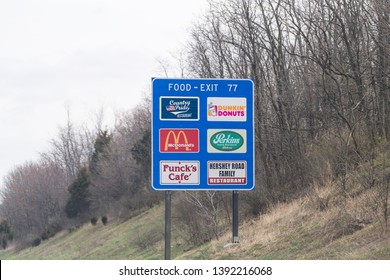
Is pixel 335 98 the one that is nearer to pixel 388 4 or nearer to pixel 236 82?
pixel 388 4

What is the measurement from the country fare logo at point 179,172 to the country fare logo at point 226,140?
587 mm

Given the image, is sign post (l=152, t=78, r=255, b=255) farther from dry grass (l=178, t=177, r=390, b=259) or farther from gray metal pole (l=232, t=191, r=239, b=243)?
dry grass (l=178, t=177, r=390, b=259)

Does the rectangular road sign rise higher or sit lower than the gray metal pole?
higher

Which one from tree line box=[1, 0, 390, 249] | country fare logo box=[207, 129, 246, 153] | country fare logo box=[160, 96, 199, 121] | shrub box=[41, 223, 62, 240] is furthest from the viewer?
shrub box=[41, 223, 62, 240]

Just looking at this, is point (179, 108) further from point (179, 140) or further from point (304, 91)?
point (304, 91)

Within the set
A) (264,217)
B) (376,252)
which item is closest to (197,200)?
(264,217)

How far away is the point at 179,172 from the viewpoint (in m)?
16.8

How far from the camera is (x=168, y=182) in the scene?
16703 mm

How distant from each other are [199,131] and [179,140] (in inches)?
21.1

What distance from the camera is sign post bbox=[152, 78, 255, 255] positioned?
1658cm

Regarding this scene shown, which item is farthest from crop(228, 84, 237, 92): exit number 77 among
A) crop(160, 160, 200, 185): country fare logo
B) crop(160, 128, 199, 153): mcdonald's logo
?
crop(160, 160, 200, 185): country fare logo

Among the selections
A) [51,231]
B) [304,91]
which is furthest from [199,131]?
[51,231]

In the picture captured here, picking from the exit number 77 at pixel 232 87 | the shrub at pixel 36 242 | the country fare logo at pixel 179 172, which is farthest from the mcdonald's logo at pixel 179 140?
the shrub at pixel 36 242
